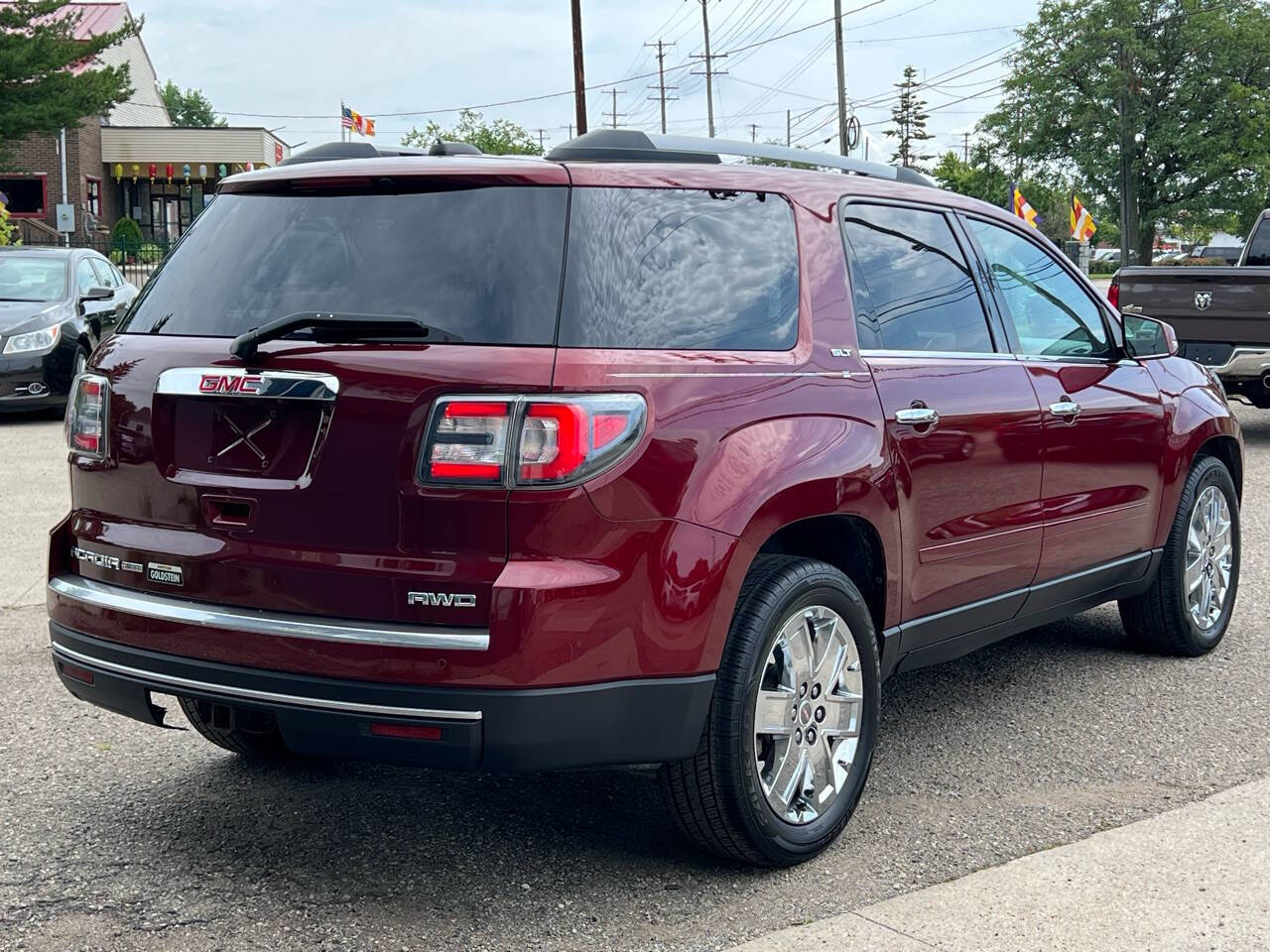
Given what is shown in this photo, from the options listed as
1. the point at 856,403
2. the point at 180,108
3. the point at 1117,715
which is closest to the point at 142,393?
the point at 856,403

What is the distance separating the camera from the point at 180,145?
53.0 metres

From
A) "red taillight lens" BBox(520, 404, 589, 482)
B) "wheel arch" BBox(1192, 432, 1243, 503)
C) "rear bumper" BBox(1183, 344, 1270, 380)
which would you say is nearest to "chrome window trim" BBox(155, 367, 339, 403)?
"red taillight lens" BBox(520, 404, 589, 482)

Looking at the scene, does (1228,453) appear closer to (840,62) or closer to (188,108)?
(840,62)

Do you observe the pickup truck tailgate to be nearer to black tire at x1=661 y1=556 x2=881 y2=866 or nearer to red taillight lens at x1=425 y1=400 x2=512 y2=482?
black tire at x1=661 y1=556 x2=881 y2=866

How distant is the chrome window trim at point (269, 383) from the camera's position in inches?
136

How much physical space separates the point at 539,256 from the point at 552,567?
0.72m

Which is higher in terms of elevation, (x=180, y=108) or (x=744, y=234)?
(x=180, y=108)

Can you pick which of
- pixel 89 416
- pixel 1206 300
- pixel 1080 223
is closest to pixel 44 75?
pixel 1080 223

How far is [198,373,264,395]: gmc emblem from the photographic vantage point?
139 inches

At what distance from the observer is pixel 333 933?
3.50 meters

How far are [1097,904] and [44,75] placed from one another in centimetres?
3539

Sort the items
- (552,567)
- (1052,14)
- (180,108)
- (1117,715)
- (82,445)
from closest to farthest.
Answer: (552,567), (82,445), (1117,715), (1052,14), (180,108)

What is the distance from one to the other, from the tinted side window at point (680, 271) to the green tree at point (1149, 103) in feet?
141

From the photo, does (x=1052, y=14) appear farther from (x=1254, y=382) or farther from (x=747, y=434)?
(x=747, y=434)
